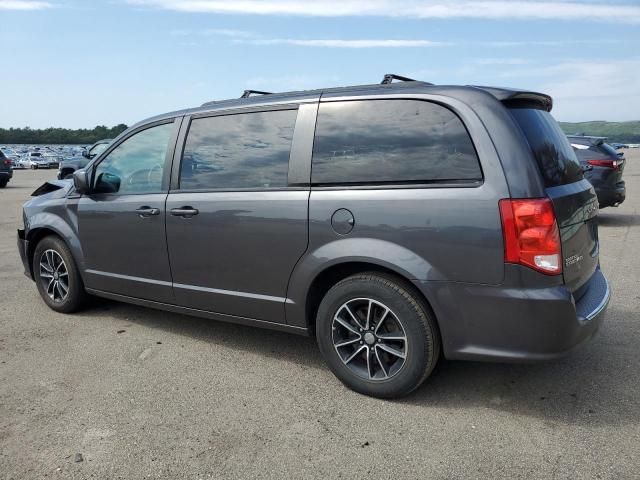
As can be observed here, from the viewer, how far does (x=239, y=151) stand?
3.93 meters

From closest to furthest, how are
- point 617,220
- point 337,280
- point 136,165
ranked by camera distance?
1. point 337,280
2. point 136,165
3. point 617,220

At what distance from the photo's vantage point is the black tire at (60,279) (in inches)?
198

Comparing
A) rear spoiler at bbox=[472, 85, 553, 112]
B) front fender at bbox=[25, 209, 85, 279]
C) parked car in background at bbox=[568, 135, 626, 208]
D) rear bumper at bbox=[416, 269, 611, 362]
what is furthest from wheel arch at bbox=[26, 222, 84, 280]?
parked car in background at bbox=[568, 135, 626, 208]

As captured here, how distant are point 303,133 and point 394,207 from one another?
85cm

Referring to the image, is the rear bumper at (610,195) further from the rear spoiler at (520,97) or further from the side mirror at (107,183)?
the side mirror at (107,183)

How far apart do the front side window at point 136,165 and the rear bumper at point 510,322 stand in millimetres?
2317

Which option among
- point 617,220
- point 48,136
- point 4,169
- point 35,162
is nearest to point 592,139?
point 617,220

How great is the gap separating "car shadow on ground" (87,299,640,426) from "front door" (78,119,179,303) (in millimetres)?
644

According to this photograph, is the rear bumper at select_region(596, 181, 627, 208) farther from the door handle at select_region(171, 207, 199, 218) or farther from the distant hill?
the distant hill

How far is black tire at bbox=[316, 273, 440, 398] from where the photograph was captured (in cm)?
322

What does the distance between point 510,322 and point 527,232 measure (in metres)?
0.48

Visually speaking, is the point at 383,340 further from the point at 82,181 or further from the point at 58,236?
the point at 58,236

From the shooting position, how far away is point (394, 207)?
3.20 m

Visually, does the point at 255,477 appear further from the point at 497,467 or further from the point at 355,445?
the point at 497,467
